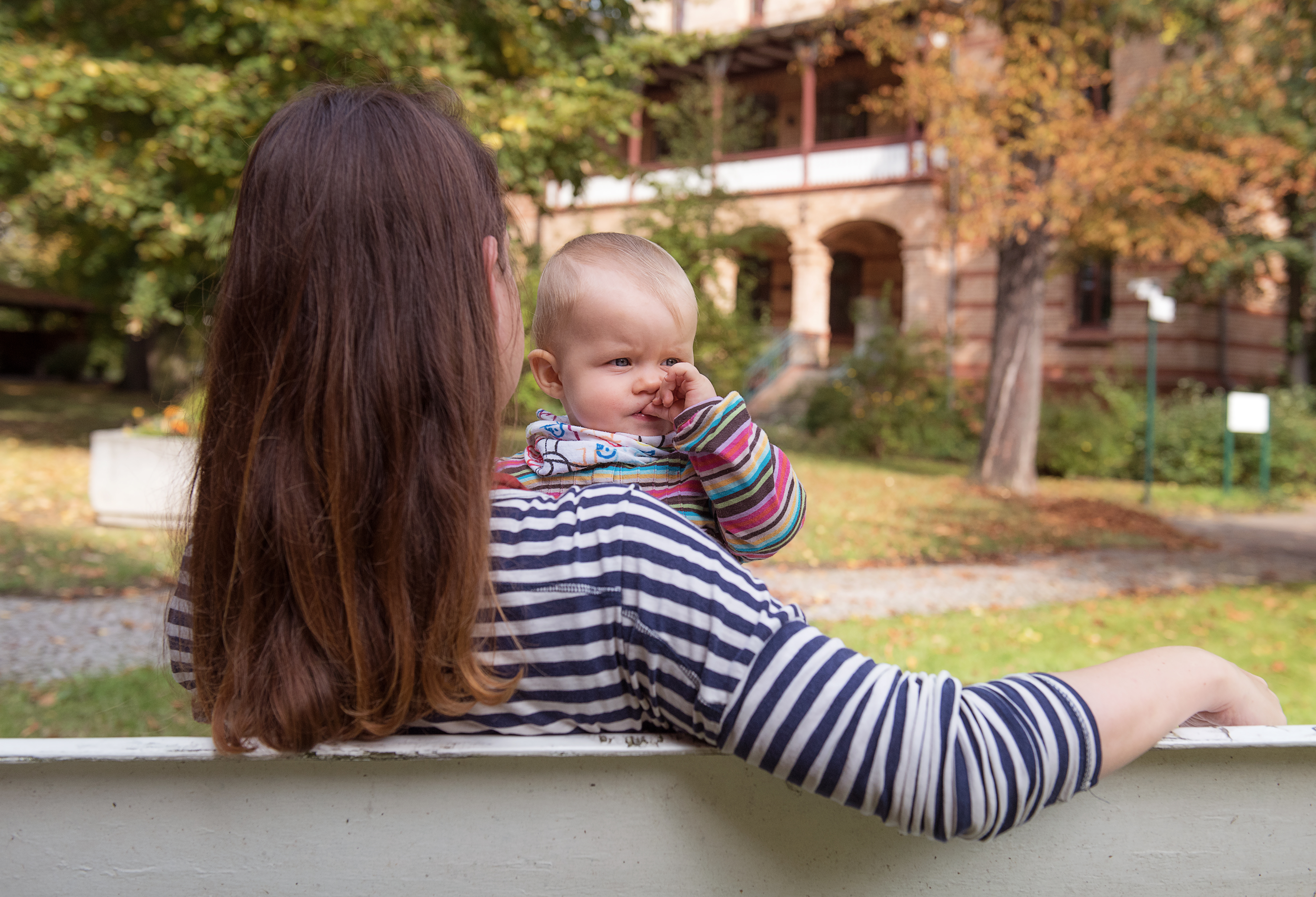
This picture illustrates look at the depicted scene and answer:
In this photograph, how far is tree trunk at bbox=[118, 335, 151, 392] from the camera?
25.2 m

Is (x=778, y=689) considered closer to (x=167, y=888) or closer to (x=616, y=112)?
(x=167, y=888)

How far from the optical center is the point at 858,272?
75.0 feet

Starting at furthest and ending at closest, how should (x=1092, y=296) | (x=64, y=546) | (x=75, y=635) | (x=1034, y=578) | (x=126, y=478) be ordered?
(x=1092, y=296)
(x=126, y=478)
(x=1034, y=578)
(x=64, y=546)
(x=75, y=635)

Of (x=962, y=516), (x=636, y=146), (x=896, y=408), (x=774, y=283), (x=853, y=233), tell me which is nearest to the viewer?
(x=962, y=516)

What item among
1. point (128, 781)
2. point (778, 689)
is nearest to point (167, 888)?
point (128, 781)

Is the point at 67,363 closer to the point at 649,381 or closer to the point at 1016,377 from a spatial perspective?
the point at 1016,377

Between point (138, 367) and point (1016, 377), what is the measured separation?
74.6ft

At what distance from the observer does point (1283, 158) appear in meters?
10.8

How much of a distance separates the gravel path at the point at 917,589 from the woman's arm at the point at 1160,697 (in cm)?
352

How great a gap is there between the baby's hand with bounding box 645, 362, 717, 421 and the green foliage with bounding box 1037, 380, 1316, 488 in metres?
14.1

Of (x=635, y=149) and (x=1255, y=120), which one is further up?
(x=635, y=149)

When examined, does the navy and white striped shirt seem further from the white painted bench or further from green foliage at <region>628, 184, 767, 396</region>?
green foliage at <region>628, 184, 767, 396</region>

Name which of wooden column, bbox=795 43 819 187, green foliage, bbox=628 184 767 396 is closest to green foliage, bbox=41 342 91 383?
wooden column, bbox=795 43 819 187

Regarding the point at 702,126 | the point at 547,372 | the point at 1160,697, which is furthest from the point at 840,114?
the point at 1160,697
